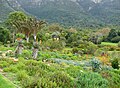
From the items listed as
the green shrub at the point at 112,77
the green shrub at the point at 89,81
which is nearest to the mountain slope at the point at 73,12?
the green shrub at the point at 112,77

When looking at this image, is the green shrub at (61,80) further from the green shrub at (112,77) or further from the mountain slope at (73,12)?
the mountain slope at (73,12)

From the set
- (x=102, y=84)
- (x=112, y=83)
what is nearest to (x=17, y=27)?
(x=112, y=83)

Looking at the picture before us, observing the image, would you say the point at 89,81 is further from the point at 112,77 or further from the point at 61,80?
the point at 112,77

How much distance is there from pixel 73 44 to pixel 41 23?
8.53 m

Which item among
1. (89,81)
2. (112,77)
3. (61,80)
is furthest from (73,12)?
(61,80)

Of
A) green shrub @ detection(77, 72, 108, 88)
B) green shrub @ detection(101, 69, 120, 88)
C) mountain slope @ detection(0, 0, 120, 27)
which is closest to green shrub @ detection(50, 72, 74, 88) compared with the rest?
green shrub @ detection(77, 72, 108, 88)

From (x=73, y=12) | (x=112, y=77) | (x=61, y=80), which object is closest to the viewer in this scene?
(x=61, y=80)

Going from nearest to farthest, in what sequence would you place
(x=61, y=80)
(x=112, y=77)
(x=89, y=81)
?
(x=61, y=80)
(x=89, y=81)
(x=112, y=77)

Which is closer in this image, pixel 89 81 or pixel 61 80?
pixel 61 80

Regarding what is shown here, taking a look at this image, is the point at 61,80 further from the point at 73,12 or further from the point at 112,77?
the point at 73,12

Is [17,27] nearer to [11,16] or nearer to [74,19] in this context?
[11,16]

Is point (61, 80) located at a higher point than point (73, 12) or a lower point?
higher

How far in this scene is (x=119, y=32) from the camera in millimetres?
68625

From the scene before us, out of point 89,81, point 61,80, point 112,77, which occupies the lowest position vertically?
point 112,77
